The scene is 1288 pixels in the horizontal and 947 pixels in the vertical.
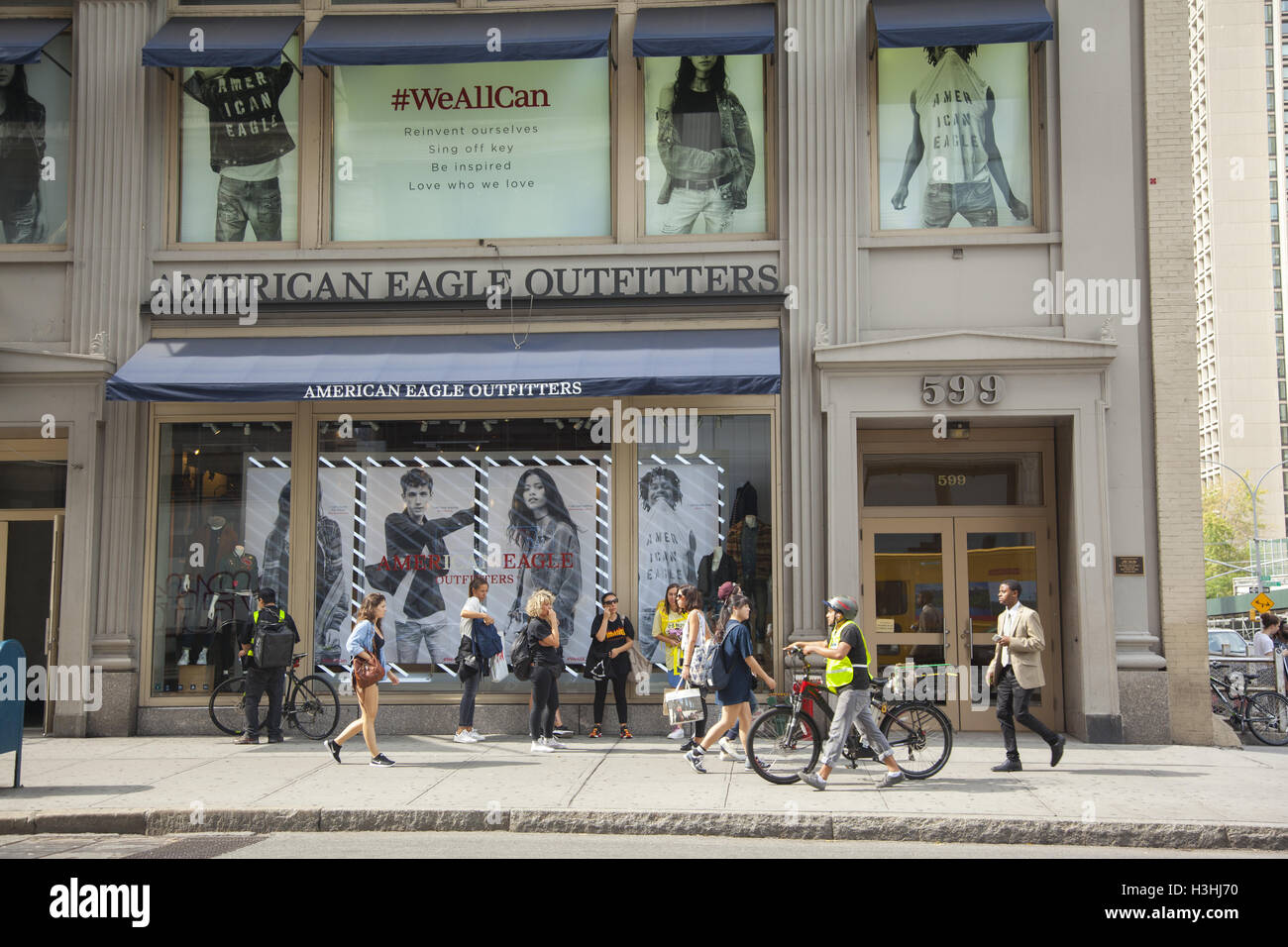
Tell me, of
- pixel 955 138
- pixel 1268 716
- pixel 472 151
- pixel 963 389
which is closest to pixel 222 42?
pixel 472 151

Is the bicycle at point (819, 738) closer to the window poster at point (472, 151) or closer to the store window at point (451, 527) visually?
the store window at point (451, 527)

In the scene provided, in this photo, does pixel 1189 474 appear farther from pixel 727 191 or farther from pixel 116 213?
pixel 116 213

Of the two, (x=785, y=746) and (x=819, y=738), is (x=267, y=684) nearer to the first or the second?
(x=785, y=746)

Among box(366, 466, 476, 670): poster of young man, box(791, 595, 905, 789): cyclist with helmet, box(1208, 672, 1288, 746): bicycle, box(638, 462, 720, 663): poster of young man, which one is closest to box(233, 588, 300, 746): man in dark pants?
box(366, 466, 476, 670): poster of young man

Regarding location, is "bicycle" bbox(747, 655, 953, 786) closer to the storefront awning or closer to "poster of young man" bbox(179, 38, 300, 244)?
the storefront awning

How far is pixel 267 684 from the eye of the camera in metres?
12.0

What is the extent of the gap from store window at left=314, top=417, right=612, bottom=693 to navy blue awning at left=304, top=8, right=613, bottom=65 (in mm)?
4277

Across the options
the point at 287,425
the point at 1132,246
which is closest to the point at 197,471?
the point at 287,425

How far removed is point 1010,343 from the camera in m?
12.1

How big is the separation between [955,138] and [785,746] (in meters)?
7.67

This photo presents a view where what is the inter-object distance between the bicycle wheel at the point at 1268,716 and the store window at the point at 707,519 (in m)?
6.65

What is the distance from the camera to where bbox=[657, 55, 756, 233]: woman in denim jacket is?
13.2 metres

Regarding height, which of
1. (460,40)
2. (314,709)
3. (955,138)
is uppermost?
(460,40)

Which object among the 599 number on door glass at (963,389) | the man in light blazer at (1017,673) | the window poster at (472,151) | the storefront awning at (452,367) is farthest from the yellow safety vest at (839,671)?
the window poster at (472,151)
